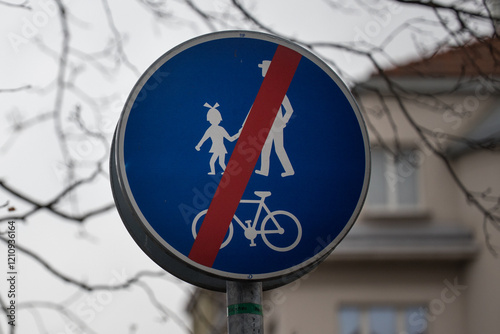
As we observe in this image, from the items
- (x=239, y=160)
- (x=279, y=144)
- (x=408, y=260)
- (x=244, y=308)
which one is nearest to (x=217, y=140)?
(x=239, y=160)

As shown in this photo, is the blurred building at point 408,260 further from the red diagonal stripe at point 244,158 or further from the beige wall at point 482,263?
the red diagonal stripe at point 244,158

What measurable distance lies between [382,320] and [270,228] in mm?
12166

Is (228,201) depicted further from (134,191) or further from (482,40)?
(482,40)

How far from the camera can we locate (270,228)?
90.0 inches

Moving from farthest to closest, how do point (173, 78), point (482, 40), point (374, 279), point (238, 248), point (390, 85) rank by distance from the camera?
point (374, 279) → point (390, 85) → point (482, 40) → point (173, 78) → point (238, 248)

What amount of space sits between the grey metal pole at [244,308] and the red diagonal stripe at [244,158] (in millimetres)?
115

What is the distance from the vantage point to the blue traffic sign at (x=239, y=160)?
2258 mm

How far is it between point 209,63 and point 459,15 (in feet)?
8.88

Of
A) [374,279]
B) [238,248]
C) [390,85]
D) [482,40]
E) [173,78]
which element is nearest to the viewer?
[238,248]

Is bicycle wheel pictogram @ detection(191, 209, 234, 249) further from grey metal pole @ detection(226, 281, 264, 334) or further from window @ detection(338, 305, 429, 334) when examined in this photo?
window @ detection(338, 305, 429, 334)

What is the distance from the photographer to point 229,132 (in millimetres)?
2359

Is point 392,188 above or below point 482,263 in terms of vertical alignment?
above

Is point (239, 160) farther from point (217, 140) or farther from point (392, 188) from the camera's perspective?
point (392, 188)

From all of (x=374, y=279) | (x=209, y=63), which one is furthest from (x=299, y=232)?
(x=374, y=279)
